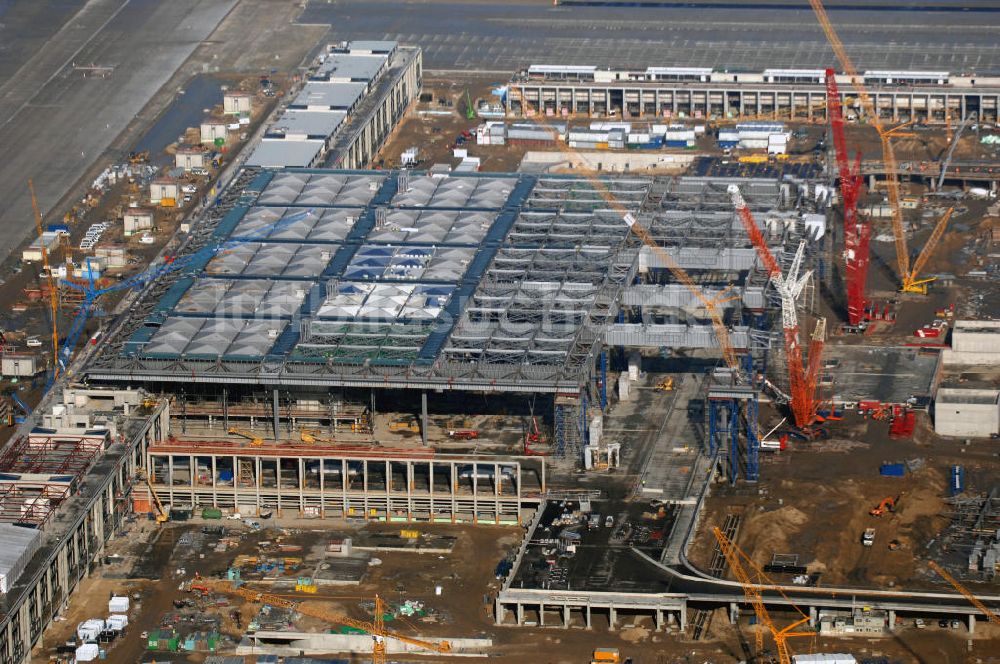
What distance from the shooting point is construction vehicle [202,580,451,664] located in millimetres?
158750

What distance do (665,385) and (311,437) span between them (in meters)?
30.6

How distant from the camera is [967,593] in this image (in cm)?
16075

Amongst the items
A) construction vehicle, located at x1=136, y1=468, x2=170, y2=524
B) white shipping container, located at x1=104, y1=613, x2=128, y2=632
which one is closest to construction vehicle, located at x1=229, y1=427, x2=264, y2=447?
construction vehicle, located at x1=136, y1=468, x2=170, y2=524

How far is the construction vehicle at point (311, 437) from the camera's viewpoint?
185087 mm

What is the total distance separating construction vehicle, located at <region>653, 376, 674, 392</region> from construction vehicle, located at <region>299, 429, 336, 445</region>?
28467 millimetres

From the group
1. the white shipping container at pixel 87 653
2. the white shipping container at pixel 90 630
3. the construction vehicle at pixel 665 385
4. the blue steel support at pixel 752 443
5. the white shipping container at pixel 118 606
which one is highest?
the construction vehicle at pixel 665 385

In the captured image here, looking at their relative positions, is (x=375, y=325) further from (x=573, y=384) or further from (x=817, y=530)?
(x=817, y=530)

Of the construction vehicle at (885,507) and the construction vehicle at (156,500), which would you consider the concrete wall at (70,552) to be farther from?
the construction vehicle at (885,507)

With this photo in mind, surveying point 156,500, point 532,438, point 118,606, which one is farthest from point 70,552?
point 532,438

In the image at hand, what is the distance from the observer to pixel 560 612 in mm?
162750

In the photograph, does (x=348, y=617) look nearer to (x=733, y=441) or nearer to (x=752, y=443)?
(x=733, y=441)

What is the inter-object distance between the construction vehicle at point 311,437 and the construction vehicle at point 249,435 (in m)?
3.20

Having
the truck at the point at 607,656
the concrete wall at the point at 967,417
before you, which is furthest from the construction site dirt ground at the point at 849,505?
the truck at the point at 607,656

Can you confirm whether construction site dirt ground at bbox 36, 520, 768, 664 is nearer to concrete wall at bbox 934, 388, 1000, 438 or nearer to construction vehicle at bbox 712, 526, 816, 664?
construction vehicle at bbox 712, 526, 816, 664
